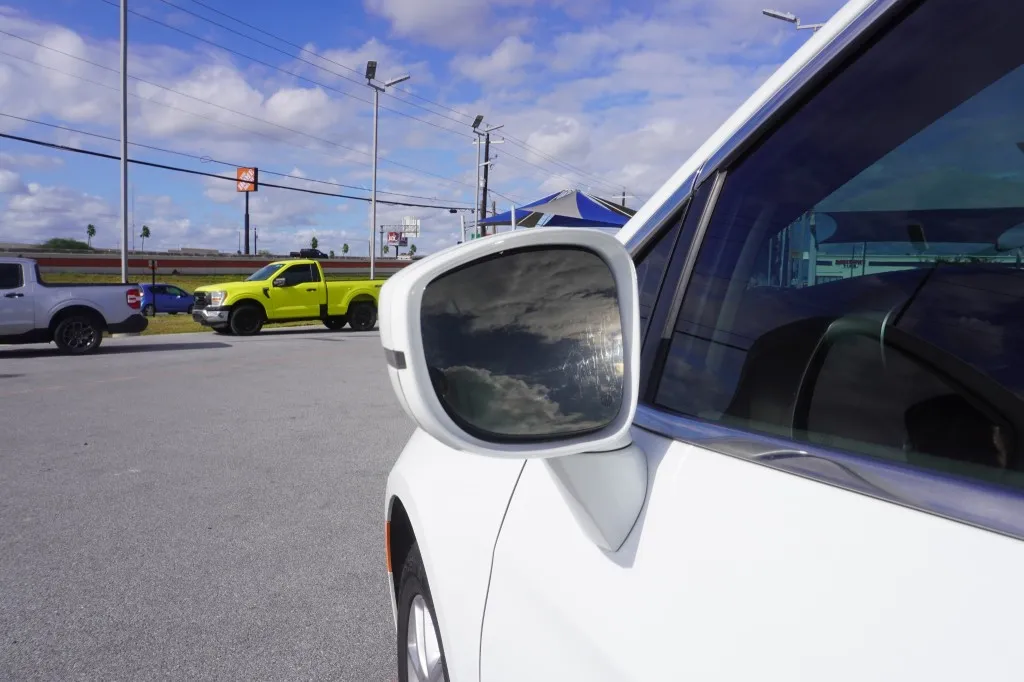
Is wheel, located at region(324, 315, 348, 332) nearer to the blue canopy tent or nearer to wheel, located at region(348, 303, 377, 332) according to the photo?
wheel, located at region(348, 303, 377, 332)

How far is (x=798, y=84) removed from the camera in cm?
128

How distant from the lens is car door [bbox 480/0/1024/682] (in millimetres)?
834

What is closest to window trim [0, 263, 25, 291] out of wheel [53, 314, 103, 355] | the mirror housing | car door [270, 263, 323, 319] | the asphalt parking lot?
wheel [53, 314, 103, 355]

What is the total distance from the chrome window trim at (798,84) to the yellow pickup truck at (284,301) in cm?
2059

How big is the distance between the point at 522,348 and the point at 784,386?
1.35 ft

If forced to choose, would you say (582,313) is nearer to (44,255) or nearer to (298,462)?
(298,462)

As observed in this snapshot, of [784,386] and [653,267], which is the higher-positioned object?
[653,267]

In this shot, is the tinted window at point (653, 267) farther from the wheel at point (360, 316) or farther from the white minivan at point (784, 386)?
the wheel at point (360, 316)

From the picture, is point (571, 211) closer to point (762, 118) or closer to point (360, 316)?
point (360, 316)

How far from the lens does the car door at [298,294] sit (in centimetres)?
2172

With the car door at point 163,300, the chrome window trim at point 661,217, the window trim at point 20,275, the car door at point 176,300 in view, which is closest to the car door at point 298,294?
the window trim at point 20,275

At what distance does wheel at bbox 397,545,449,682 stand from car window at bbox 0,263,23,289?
48.3 ft

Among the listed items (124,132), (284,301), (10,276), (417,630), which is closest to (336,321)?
(284,301)

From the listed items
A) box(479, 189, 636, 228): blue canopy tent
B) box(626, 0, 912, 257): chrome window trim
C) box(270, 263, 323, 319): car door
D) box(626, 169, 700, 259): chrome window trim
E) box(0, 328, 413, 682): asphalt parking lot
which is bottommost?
box(0, 328, 413, 682): asphalt parking lot
